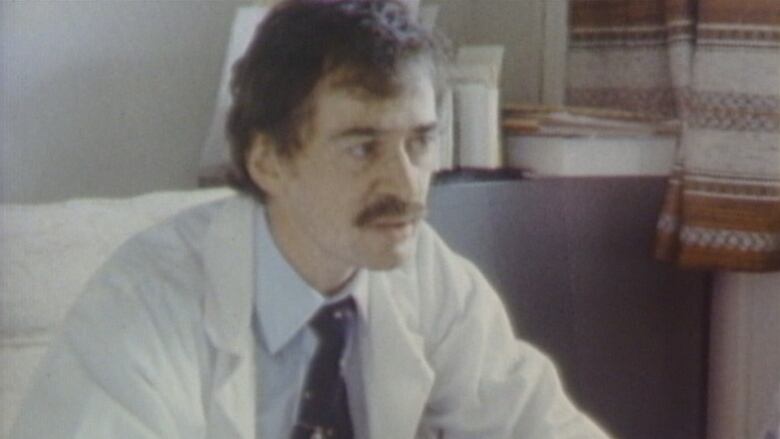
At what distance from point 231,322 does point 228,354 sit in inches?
1.3

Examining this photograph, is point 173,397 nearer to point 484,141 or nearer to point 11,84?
point 11,84

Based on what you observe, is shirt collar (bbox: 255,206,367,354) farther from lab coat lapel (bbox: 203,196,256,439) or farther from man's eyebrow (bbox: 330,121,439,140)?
man's eyebrow (bbox: 330,121,439,140)

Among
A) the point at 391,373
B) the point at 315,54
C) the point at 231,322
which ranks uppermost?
the point at 315,54

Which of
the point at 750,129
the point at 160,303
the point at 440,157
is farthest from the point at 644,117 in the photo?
the point at 160,303

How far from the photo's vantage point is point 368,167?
1.32 m

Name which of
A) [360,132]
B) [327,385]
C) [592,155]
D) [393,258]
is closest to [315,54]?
[360,132]

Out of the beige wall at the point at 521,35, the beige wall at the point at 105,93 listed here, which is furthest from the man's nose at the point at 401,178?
the beige wall at the point at 521,35

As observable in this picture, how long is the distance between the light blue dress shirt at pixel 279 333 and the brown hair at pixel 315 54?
116mm

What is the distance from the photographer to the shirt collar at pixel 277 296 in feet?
4.55

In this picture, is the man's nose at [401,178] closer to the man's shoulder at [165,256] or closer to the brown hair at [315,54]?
the brown hair at [315,54]

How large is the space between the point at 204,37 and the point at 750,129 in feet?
2.90

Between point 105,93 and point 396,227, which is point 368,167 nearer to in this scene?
point 396,227

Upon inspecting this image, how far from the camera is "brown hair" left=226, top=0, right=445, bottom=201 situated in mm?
1315

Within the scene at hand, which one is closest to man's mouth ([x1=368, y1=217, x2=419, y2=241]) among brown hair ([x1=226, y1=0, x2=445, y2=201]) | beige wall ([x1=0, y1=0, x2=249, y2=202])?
brown hair ([x1=226, y1=0, x2=445, y2=201])
